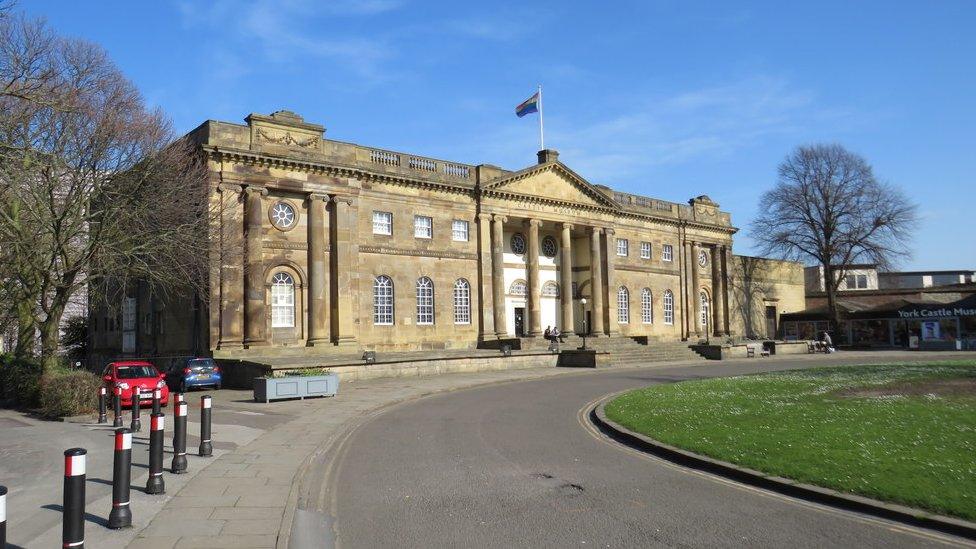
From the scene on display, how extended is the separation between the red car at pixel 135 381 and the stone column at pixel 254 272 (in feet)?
30.5

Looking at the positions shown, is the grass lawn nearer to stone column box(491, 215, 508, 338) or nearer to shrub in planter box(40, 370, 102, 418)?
shrub in planter box(40, 370, 102, 418)

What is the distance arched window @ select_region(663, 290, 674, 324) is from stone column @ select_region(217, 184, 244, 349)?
34894 millimetres

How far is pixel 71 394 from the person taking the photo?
19.7m

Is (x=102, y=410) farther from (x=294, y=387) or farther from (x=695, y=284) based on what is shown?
(x=695, y=284)

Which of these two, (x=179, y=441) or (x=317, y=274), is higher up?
(x=317, y=274)

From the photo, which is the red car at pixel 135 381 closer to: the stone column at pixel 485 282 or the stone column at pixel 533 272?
the stone column at pixel 485 282

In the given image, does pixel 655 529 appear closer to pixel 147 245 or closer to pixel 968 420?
pixel 968 420

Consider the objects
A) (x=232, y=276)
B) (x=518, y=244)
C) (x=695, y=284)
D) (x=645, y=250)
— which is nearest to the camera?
(x=232, y=276)

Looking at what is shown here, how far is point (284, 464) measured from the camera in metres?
11.8

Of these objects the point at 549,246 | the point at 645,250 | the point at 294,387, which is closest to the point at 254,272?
the point at 294,387

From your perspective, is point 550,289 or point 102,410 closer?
point 102,410

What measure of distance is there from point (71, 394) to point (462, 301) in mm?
26411

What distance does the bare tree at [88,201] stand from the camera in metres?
21.3

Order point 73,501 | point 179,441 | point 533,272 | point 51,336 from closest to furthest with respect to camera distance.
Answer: point 73,501 → point 179,441 → point 51,336 → point 533,272
